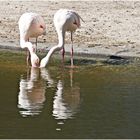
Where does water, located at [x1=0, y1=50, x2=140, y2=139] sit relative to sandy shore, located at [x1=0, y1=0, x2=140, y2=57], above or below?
below

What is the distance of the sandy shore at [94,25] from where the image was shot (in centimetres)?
1552

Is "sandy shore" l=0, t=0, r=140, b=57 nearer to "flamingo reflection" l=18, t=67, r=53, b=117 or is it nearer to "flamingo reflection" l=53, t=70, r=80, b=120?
"flamingo reflection" l=18, t=67, r=53, b=117

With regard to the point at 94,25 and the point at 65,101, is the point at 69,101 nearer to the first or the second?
the point at 65,101

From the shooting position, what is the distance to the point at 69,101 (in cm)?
1016

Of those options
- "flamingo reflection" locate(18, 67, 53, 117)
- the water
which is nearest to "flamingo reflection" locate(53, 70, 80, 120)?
the water

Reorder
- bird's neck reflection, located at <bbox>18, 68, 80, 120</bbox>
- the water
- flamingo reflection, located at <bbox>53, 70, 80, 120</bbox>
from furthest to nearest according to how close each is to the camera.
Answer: bird's neck reflection, located at <bbox>18, 68, 80, 120</bbox>
flamingo reflection, located at <bbox>53, 70, 80, 120</bbox>
the water

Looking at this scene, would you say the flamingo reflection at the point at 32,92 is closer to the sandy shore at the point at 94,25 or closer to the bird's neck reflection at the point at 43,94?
the bird's neck reflection at the point at 43,94

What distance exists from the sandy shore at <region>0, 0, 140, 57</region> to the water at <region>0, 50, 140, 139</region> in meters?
1.99

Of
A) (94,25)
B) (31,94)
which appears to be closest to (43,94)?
(31,94)

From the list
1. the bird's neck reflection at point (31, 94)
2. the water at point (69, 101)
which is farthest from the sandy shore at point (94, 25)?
the bird's neck reflection at point (31, 94)

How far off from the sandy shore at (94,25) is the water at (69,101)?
78.4 inches

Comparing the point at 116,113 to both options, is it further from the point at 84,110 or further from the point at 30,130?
the point at 30,130

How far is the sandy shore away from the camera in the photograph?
15.5 meters

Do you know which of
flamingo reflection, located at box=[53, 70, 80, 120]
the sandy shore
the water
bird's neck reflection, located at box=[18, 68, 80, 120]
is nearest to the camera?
the water
